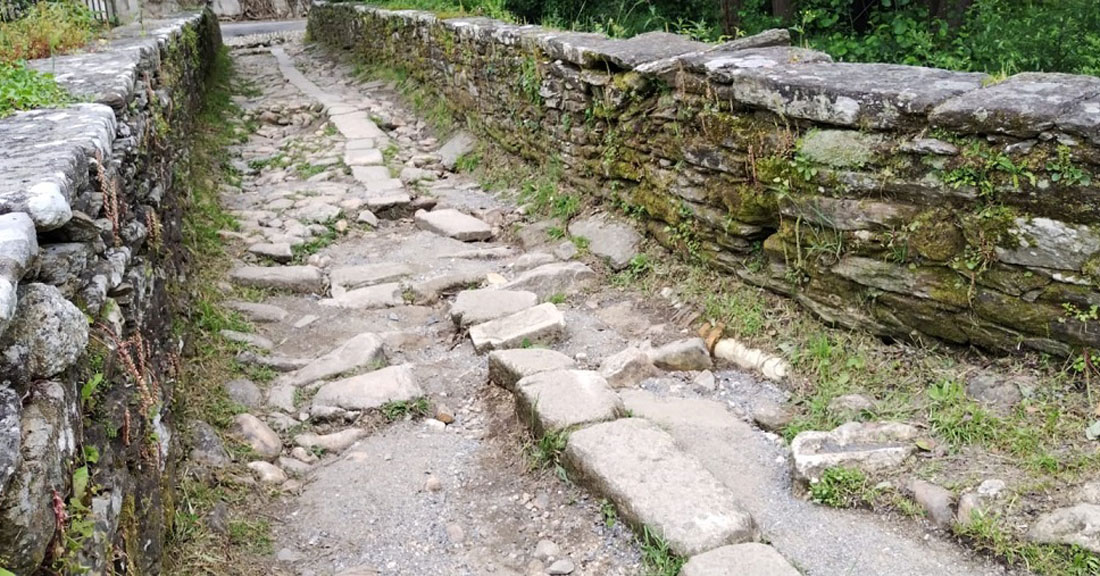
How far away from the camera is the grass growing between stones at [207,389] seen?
2.96 metres

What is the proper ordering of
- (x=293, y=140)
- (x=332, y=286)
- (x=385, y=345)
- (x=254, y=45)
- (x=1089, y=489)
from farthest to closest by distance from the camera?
(x=254, y=45) → (x=293, y=140) → (x=332, y=286) → (x=385, y=345) → (x=1089, y=489)

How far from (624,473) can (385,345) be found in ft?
6.62

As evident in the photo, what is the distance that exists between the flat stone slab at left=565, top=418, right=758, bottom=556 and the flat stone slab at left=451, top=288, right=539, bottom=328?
5.55 ft

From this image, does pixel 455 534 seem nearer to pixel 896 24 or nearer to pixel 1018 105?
pixel 1018 105

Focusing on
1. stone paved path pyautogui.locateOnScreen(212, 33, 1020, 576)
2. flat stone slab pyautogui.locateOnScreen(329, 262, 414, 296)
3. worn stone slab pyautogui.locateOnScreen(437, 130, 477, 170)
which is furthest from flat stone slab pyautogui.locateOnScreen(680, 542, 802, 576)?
worn stone slab pyautogui.locateOnScreen(437, 130, 477, 170)

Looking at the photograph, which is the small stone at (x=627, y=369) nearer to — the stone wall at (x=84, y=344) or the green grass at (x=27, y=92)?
the stone wall at (x=84, y=344)

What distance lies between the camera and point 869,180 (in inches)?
155

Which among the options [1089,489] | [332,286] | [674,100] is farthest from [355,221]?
[1089,489]

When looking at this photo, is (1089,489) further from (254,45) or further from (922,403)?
(254,45)

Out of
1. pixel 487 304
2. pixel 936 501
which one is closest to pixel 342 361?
pixel 487 304

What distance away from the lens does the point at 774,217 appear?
176 inches

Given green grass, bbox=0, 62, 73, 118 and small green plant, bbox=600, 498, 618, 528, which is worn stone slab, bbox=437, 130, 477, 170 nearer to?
green grass, bbox=0, 62, 73, 118

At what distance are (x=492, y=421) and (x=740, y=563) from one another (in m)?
1.56

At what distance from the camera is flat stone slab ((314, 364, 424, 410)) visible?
4195mm
